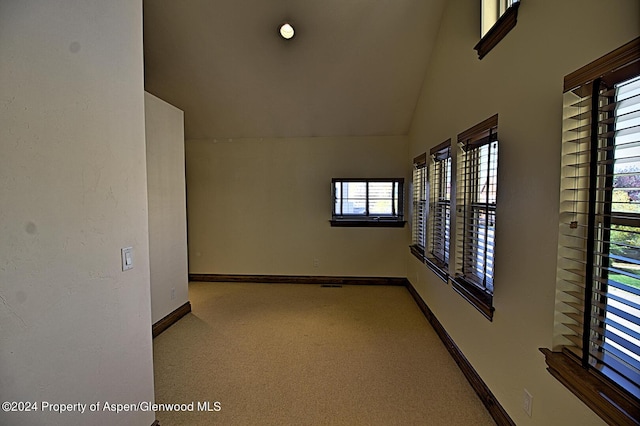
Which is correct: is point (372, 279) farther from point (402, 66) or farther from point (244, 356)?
point (402, 66)

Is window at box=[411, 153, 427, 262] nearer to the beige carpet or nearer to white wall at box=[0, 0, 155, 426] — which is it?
the beige carpet

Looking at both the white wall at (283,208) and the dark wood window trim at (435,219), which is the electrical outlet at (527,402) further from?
Result: the white wall at (283,208)

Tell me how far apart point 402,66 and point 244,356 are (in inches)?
142

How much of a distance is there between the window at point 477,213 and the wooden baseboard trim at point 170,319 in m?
2.99

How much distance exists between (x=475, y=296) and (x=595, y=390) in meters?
1.17

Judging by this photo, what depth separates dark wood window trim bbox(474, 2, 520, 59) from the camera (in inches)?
71.8

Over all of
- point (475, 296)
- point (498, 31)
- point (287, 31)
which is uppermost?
point (287, 31)

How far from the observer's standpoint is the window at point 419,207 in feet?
13.3

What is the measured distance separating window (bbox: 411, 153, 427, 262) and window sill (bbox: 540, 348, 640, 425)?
2.52 m

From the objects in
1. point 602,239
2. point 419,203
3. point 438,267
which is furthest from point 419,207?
point 602,239

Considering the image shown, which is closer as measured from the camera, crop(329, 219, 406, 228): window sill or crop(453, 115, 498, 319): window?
crop(453, 115, 498, 319): window

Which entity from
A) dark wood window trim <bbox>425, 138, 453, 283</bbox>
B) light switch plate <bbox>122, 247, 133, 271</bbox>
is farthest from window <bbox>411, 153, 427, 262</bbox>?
light switch plate <bbox>122, 247, 133, 271</bbox>

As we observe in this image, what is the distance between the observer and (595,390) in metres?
1.19

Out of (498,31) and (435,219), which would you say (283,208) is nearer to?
(435,219)
